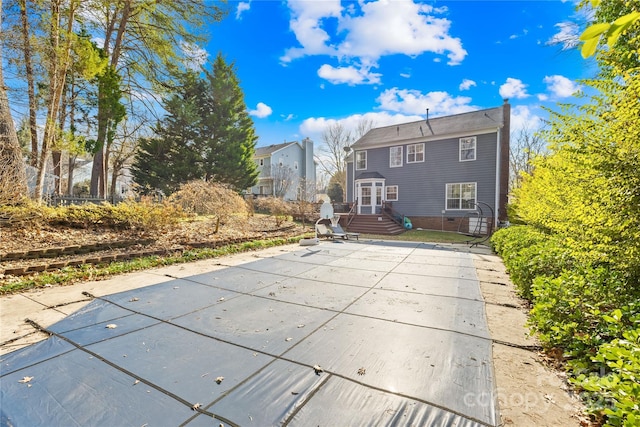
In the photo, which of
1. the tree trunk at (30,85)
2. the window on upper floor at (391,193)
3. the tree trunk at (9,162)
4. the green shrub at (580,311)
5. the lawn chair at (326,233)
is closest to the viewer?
the green shrub at (580,311)

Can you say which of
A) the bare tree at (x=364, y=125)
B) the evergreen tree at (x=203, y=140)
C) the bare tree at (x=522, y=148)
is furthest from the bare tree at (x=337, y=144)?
the bare tree at (x=522, y=148)

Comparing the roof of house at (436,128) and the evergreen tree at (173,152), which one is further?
the evergreen tree at (173,152)

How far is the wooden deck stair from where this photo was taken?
16328 millimetres

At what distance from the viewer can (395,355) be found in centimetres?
284

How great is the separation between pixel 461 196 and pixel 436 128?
4761 millimetres

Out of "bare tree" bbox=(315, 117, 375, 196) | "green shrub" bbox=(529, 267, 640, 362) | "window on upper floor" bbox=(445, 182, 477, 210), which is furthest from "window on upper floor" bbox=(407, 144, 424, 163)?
"green shrub" bbox=(529, 267, 640, 362)

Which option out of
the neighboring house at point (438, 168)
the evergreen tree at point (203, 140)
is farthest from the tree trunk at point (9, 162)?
the neighboring house at point (438, 168)

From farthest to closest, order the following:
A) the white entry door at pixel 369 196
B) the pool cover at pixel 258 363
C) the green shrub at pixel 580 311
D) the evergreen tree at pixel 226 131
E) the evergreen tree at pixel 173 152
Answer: the evergreen tree at pixel 226 131 → the white entry door at pixel 369 196 → the evergreen tree at pixel 173 152 → the green shrub at pixel 580 311 → the pool cover at pixel 258 363

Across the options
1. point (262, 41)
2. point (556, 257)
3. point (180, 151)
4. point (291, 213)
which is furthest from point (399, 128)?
point (556, 257)

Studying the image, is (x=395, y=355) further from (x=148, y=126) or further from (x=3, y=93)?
(x=148, y=126)

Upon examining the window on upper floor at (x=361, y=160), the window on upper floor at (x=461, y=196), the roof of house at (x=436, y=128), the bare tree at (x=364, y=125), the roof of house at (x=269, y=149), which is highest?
the bare tree at (x=364, y=125)

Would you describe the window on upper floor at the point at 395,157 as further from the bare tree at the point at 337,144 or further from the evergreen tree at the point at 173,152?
the evergreen tree at the point at 173,152

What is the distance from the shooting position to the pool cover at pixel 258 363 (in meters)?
2.08

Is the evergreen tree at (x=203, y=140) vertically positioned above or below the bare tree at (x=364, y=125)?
below
